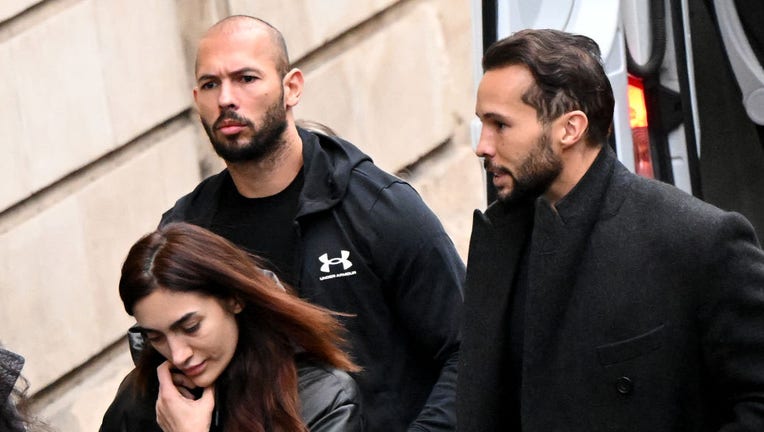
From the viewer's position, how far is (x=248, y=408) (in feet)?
11.9

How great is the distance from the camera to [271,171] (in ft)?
13.9

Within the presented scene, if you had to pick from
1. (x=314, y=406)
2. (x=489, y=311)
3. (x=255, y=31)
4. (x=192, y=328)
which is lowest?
(x=314, y=406)

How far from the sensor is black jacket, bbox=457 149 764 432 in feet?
10.5

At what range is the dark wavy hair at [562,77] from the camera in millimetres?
3354

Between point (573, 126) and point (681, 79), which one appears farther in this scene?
point (681, 79)

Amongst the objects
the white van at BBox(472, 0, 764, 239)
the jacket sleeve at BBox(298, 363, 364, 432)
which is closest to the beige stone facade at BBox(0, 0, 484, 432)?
the white van at BBox(472, 0, 764, 239)

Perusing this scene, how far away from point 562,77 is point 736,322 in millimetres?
577

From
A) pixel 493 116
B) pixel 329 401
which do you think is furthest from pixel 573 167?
pixel 329 401

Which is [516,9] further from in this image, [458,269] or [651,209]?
[651,209]

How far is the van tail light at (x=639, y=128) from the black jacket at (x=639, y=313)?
1.78m

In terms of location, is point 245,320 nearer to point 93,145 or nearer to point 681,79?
point 681,79

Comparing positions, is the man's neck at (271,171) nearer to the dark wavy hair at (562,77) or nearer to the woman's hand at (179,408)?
the woman's hand at (179,408)

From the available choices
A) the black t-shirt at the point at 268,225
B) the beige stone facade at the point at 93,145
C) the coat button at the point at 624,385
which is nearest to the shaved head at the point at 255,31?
the black t-shirt at the point at 268,225

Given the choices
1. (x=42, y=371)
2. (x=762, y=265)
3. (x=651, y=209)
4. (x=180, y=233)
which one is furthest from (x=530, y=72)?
(x=42, y=371)
